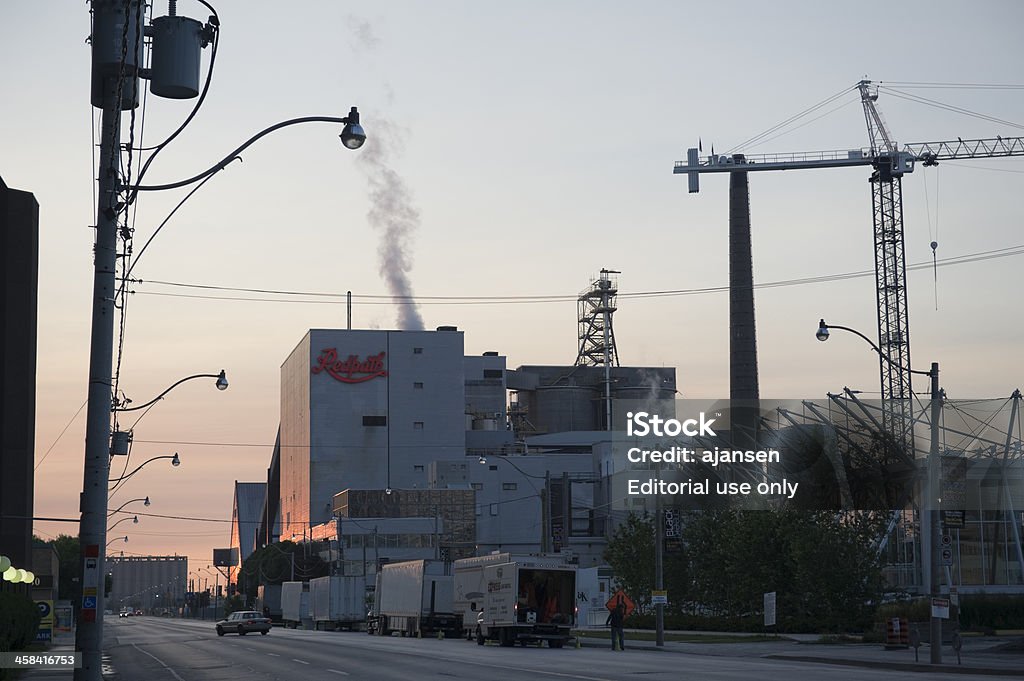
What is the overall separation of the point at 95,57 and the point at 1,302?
196 feet

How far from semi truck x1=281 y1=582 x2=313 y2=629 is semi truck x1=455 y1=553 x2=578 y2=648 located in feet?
172

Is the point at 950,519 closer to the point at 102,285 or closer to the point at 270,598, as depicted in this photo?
the point at 102,285

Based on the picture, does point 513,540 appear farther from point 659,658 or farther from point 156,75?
point 156,75

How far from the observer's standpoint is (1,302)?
7256 cm

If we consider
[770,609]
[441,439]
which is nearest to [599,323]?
[441,439]

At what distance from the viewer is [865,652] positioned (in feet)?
129

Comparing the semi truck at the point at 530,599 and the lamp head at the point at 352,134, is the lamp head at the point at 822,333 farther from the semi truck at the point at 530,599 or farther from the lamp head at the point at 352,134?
the lamp head at the point at 352,134

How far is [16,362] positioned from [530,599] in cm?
4182

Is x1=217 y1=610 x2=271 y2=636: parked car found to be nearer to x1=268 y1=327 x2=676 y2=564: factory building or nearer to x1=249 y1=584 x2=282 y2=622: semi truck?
x1=268 y1=327 x2=676 y2=564: factory building

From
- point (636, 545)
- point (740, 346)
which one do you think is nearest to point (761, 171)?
point (740, 346)

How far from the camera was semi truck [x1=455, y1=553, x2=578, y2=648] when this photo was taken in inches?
1794

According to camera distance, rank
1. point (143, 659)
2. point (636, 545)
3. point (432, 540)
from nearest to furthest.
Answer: point (143, 659) < point (636, 545) < point (432, 540)

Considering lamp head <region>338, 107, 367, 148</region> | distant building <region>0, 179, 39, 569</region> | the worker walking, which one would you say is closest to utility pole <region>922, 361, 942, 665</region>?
the worker walking

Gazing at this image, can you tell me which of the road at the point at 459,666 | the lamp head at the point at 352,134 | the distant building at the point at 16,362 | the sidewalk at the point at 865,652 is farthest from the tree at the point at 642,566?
the lamp head at the point at 352,134
